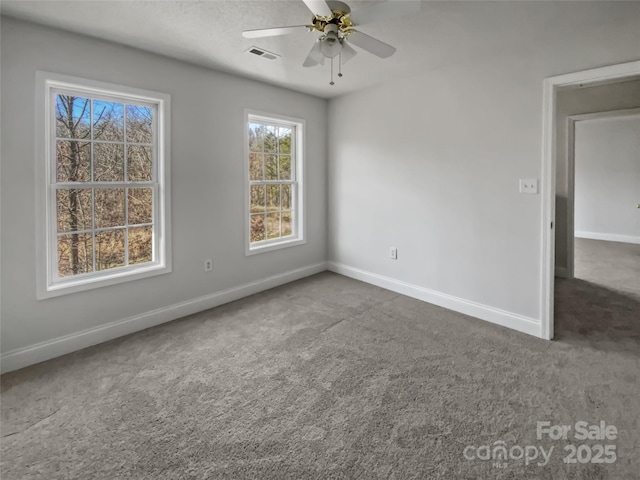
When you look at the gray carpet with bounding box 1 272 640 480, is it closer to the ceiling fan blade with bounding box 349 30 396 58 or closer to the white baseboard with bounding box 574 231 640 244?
the ceiling fan blade with bounding box 349 30 396 58

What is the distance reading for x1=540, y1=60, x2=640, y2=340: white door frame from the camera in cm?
268

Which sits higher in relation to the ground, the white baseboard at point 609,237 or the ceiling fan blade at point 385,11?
the ceiling fan blade at point 385,11

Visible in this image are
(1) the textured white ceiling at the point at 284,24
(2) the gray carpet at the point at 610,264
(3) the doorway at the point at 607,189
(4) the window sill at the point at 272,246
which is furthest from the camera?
(3) the doorway at the point at 607,189

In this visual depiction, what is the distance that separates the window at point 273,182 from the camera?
4102 mm

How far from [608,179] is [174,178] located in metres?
8.51

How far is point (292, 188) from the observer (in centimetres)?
461

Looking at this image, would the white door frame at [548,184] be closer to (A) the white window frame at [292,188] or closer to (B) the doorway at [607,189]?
(A) the white window frame at [292,188]

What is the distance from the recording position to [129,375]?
2.37 metres

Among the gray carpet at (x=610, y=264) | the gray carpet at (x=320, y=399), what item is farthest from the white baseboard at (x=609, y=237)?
the gray carpet at (x=320, y=399)

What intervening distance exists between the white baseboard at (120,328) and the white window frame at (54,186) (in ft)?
1.23

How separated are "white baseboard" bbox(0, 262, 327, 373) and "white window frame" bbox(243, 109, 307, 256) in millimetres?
432

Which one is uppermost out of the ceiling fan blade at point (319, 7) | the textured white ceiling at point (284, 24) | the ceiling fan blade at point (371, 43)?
the textured white ceiling at point (284, 24)

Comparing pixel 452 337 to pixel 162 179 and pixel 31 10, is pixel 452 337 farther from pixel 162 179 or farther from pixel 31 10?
pixel 31 10

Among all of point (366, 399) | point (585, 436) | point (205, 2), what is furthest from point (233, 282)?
point (585, 436)
